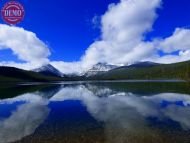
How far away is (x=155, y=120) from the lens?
31922 mm

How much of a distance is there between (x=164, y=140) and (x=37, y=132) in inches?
533

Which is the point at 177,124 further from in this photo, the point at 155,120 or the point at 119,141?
the point at 119,141

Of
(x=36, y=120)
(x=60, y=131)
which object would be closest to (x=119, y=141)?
(x=60, y=131)

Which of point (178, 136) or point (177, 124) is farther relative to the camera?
point (177, 124)

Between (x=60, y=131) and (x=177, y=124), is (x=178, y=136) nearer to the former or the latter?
(x=177, y=124)

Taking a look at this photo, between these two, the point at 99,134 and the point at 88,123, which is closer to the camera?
the point at 99,134

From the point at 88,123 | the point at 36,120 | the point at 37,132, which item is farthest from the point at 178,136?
the point at 36,120

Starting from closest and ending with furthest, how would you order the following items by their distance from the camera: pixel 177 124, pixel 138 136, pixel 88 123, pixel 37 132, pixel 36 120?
pixel 138 136, pixel 37 132, pixel 177 124, pixel 88 123, pixel 36 120

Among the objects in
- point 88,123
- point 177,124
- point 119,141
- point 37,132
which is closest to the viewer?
point 119,141

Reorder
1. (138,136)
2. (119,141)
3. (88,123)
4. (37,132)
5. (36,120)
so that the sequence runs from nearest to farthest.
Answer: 1. (119,141)
2. (138,136)
3. (37,132)
4. (88,123)
5. (36,120)

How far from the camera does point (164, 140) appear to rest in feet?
72.1

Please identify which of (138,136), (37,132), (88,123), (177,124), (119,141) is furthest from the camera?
(88,123)

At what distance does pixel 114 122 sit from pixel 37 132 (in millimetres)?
10129

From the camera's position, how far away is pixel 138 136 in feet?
77.5
